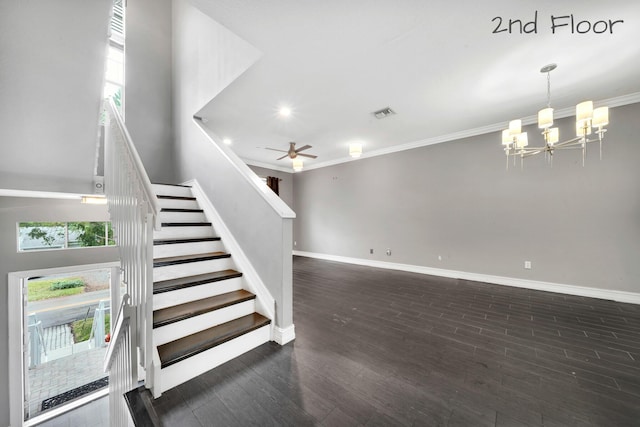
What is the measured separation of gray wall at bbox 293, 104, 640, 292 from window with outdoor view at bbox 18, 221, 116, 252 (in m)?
4.84

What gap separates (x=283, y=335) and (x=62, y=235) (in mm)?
4112

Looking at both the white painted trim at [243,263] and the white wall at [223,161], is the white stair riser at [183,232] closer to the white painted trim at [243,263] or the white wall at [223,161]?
the white painted trim at [243,263]

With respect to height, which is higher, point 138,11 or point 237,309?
point 138,11

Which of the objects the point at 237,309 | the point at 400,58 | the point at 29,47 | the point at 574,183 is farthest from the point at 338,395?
the point at 574,183

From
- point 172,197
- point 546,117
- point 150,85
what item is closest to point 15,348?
point 172,197

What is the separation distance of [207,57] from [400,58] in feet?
8.76

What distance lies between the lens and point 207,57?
10.6 feet

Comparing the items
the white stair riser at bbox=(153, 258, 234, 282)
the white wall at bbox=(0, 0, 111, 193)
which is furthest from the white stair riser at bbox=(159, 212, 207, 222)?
the white wall at bbox=(0, 0, 111, 193)

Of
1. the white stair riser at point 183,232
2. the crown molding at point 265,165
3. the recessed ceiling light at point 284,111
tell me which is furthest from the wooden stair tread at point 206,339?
the crown molding at point 265,165

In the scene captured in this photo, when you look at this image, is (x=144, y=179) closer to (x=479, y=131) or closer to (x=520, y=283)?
(x=479, y=131)

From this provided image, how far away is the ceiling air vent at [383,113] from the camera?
3.40 m

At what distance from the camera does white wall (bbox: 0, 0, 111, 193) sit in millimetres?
1555

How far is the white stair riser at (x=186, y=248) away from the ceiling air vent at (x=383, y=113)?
9.59 feet

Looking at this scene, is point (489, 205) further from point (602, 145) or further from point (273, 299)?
A: point (273, 299)
